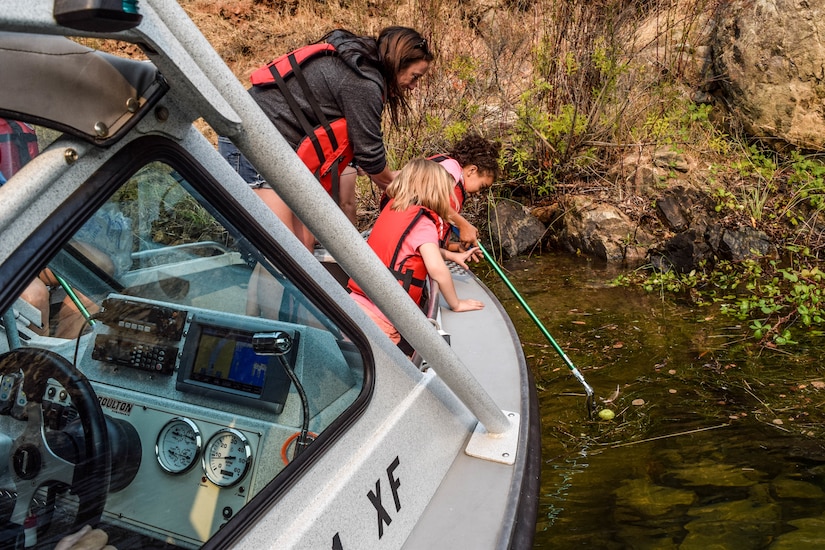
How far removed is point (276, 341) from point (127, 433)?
1.04 feet

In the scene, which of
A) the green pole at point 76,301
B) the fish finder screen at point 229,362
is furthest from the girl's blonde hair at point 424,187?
the green pole at point 76,301

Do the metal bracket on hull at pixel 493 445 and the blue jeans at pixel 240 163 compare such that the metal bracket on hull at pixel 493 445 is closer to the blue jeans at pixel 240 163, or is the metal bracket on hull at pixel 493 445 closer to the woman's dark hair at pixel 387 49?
the blue jeans at pixel 240 163

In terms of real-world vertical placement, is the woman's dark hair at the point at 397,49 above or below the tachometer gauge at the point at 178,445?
above

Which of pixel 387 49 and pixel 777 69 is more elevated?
pixel 387 49

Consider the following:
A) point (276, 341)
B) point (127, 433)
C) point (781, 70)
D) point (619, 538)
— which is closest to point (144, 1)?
point (276, 341)

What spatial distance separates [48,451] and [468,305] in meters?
2.55

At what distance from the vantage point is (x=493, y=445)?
1.95 m

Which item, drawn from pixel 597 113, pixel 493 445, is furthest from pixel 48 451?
pixel 597 113

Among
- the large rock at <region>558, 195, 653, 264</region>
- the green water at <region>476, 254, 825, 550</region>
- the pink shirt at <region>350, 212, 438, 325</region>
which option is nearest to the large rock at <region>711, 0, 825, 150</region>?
the large rock at <region>558, 195, 653, 264</region>

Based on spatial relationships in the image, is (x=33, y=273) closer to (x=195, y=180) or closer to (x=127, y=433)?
(x=195, y=180)

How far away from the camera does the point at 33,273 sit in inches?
33.0

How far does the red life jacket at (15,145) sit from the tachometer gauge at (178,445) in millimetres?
625

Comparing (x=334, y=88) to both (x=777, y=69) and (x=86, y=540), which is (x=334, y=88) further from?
(x=777, y=69)

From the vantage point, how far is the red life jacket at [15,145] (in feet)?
2.82
